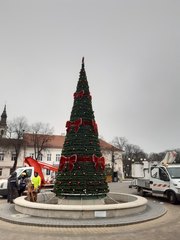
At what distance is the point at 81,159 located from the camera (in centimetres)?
1197

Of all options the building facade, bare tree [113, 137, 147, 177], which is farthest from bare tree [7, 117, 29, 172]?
bare tree [113, 137, 147, 177]

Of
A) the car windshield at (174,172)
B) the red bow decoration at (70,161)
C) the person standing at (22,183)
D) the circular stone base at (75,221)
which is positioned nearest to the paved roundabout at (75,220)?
the circular stone base at (75,221)

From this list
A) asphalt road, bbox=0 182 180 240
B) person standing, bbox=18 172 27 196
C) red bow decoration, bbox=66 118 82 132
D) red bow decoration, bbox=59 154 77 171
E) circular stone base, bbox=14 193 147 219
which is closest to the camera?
asphalt road, bbox=0 182 180 240

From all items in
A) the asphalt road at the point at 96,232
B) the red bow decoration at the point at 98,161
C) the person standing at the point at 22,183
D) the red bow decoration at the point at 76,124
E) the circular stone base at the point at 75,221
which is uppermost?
the red bow decoration at the point at 76,124

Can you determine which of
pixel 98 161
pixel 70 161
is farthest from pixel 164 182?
pixel 70 161

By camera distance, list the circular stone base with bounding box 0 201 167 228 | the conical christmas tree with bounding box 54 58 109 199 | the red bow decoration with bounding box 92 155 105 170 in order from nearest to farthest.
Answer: the circular stone base with bounding box 0 201 167 228
the conical christmas tree with bounding box 54 58 109 199
the red bow decoration with bounding box 92 155 105 170

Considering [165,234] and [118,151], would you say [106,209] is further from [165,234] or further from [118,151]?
[118,151]

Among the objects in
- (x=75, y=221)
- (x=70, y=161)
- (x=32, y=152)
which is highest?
(x=32, y=152)

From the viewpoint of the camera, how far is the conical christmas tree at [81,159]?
11.6 meters

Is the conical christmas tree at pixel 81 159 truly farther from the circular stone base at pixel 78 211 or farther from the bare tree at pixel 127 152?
the bare tree at pixel 127 152

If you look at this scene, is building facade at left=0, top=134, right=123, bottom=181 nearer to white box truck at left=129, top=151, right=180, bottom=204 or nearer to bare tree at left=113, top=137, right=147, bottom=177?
bare tree at left=113, top=137, right=147, bottom=177

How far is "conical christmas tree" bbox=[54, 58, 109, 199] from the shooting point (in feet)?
38.1

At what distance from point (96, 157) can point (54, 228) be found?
4.44 m

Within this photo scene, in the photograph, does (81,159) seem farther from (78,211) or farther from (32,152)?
(32,152)
